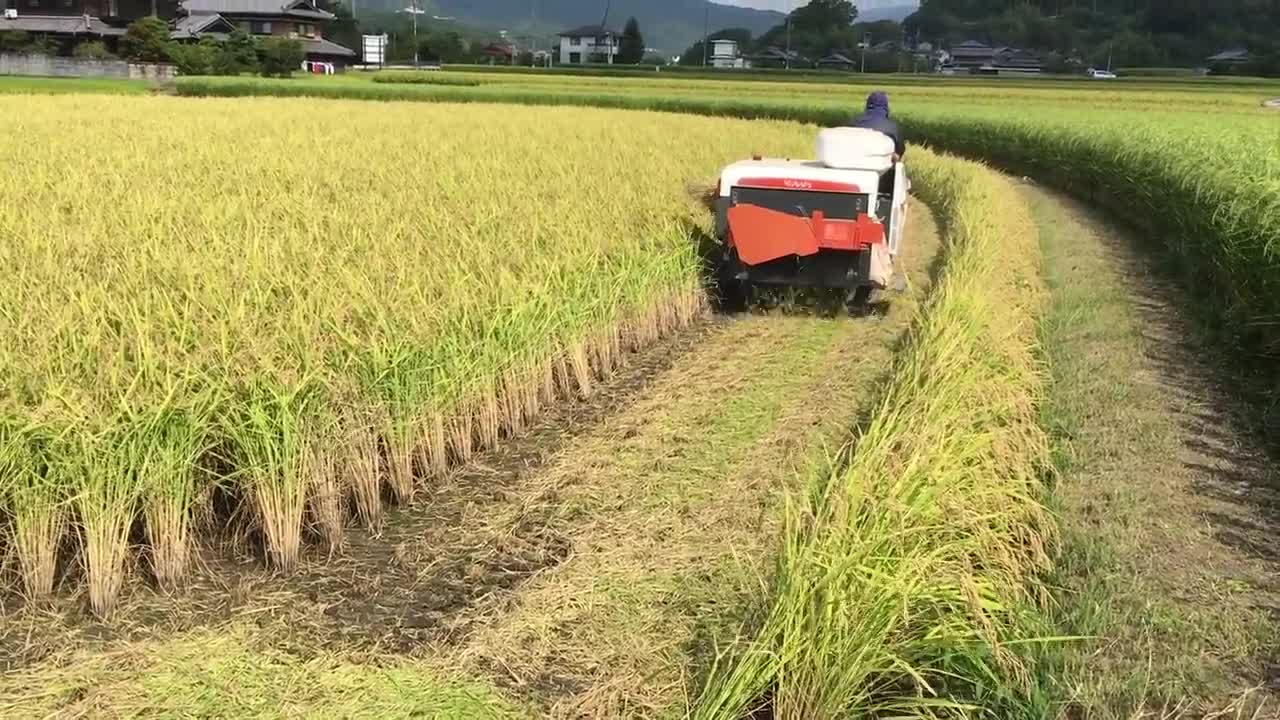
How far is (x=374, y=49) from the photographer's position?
76.3 m

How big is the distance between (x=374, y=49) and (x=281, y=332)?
77322 millimetres

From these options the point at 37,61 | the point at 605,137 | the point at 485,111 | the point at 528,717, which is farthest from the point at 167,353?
the point at 37,61

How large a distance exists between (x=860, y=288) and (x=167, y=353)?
5.39m

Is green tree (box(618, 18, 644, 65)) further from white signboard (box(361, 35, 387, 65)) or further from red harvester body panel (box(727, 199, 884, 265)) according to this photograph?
red harvester body panel (box(727, 199, 884, 265))

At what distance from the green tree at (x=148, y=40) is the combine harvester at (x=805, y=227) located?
43.2m

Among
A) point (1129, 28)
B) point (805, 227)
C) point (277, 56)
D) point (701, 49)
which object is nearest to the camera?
point (805, 227)

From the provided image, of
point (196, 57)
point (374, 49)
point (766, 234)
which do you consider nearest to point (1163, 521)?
point (766, 234)

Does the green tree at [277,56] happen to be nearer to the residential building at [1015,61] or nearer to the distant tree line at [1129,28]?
the residential building at [1015,61]

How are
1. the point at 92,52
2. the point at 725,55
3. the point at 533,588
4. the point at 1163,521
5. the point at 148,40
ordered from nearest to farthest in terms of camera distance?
the point at 533,588, the point at 1163,521, the point at 148,40, the point at 92,52, the point at 725,55

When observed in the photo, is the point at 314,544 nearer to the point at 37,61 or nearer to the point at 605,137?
the point at 605,137

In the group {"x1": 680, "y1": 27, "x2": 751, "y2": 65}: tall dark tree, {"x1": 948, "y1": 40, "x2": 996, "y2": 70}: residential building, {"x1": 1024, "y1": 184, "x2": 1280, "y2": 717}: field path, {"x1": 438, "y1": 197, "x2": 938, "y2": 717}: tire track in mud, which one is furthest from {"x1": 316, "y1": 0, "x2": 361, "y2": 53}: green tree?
{"x1": 1024, "y1": 184, "x2": 1280, "y2": 717}: field path

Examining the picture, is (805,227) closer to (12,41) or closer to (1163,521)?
(1163,521)

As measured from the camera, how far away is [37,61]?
41.8 metres

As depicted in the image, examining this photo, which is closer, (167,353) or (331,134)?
(167,353)
